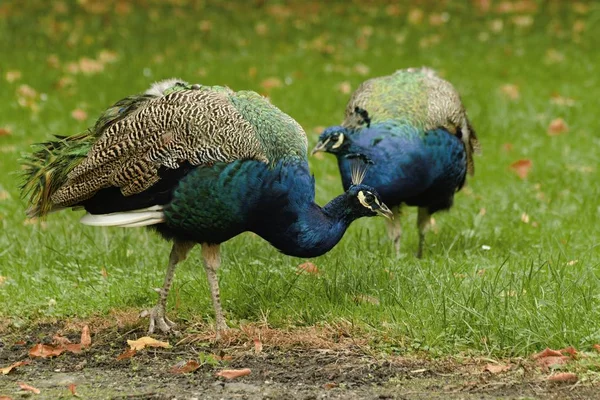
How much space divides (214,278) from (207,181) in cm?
53

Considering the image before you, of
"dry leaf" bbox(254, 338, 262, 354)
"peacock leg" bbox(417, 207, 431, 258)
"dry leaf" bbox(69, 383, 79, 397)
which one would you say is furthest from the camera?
"peacock leg" bbox(417, 207, 431, 258)

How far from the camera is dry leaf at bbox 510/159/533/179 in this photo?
8.29 metres

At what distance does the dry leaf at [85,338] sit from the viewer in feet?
16.2

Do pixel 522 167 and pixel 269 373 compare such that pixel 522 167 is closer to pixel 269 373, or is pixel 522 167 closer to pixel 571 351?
pixel 571 351

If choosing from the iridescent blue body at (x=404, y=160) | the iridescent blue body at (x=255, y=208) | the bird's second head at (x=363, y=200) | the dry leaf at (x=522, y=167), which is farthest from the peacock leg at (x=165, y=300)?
the dry leaf at (x=522, y=167)

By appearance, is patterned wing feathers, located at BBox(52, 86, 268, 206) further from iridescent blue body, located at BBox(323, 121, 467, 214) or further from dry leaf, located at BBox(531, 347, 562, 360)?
dry leaf, located at BBox(531, 347, 562, 360)

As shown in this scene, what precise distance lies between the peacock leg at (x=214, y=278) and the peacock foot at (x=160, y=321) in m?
0.28

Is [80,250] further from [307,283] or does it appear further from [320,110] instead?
[320,110]

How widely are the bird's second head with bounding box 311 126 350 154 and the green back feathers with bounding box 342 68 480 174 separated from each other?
28 cm

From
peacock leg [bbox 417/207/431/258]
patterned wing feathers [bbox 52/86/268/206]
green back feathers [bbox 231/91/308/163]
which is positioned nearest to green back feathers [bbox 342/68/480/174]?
peacock leg [bbox 417/207/431/258]

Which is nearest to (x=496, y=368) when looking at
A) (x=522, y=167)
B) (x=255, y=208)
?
(x=255, y=208)

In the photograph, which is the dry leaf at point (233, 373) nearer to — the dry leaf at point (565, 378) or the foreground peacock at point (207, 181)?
the foreground peacock at point (207, 181)

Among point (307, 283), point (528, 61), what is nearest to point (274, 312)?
point (307, 283)

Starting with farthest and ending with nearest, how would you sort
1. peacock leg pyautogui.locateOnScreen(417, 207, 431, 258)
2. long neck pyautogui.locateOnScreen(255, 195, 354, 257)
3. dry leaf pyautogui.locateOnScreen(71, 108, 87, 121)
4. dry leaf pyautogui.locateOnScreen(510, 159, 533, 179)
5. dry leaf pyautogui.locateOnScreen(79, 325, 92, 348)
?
dry leaf pyautogui.locateOnScreen(71, 108, 87, 121) → dry leaf pyautogui.locateOnScreen(510, 159, 533, 179) → peacock leg pyautogui.locateOnScreen(417, 207, 431, 258) → dry leaf pyautogui.locateOnScreen(79, 325, 92, 348) → long neck pyautogui.locateOnScreen(255, 195, 354, 257)
